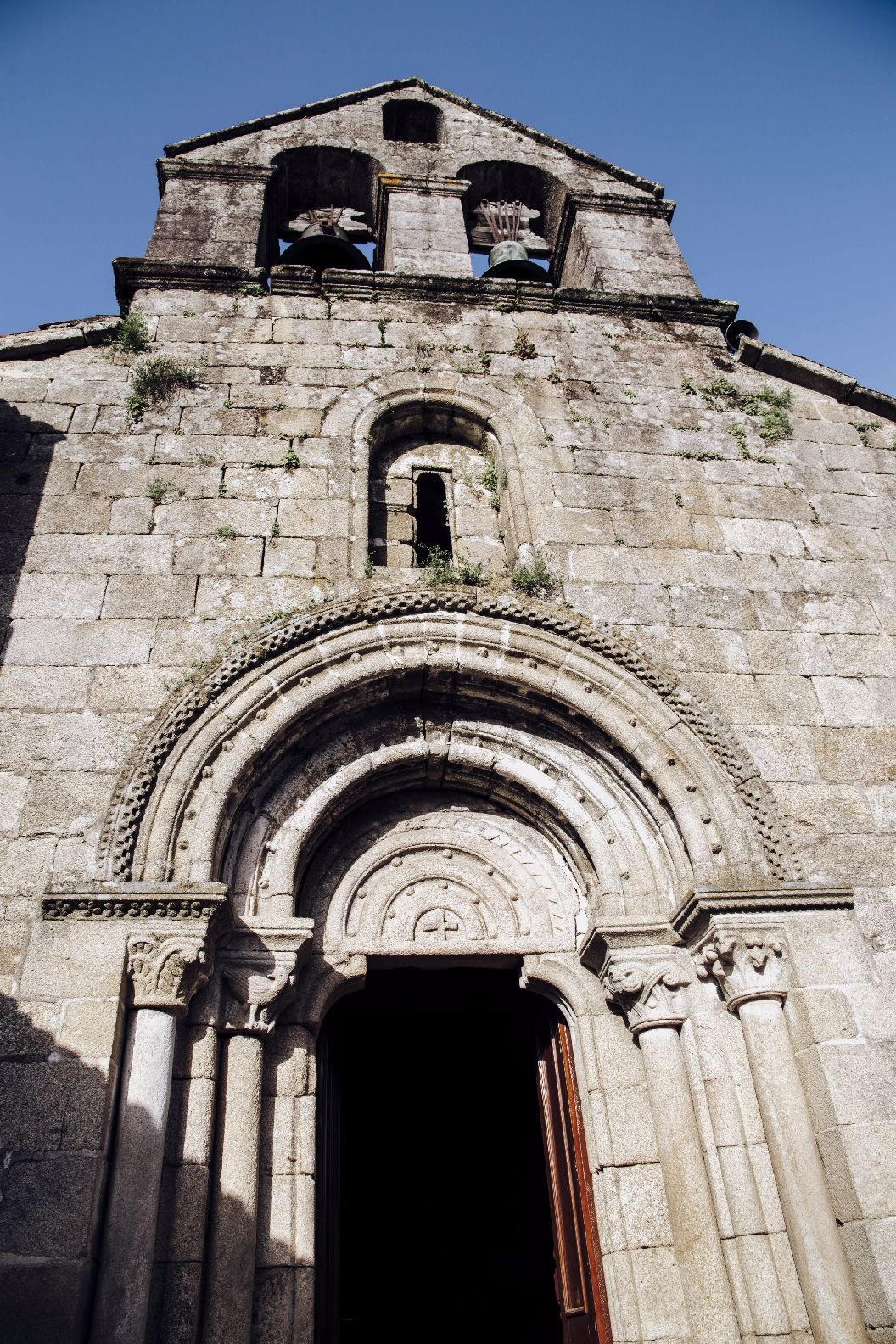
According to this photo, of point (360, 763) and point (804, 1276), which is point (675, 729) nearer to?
point (360, 763)

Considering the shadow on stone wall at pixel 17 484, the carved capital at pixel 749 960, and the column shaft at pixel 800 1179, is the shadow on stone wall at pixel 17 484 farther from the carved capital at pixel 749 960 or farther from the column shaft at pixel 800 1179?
the column shaft at pixel 800 1179

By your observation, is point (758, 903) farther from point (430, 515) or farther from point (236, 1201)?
point (430, 515)

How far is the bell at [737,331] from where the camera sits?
26.4 feet

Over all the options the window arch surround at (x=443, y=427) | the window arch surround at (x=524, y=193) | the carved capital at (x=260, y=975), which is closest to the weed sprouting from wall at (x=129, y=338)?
the window arch surround at (x=443, y=427)

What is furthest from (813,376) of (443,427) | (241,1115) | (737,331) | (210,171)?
(241,1115)

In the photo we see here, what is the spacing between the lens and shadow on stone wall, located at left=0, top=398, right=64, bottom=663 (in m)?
5.64

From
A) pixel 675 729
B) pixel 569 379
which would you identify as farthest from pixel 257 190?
pixel 675 729

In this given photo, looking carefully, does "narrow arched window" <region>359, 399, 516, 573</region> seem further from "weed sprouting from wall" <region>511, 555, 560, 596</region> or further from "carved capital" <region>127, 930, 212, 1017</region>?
"carved capital" <region>127, 930, 212, 1017</region>

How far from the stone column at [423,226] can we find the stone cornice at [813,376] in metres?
2.61

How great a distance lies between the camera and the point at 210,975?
4.54 meters

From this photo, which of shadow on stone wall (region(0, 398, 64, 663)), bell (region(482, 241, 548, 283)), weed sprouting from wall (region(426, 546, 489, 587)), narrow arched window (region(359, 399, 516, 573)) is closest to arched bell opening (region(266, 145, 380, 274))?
bell (region(482, 241, 548, 283))

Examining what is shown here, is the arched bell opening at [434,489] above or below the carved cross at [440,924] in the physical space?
above

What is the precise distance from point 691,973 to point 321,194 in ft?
27.9

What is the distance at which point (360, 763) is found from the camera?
5691 mm
